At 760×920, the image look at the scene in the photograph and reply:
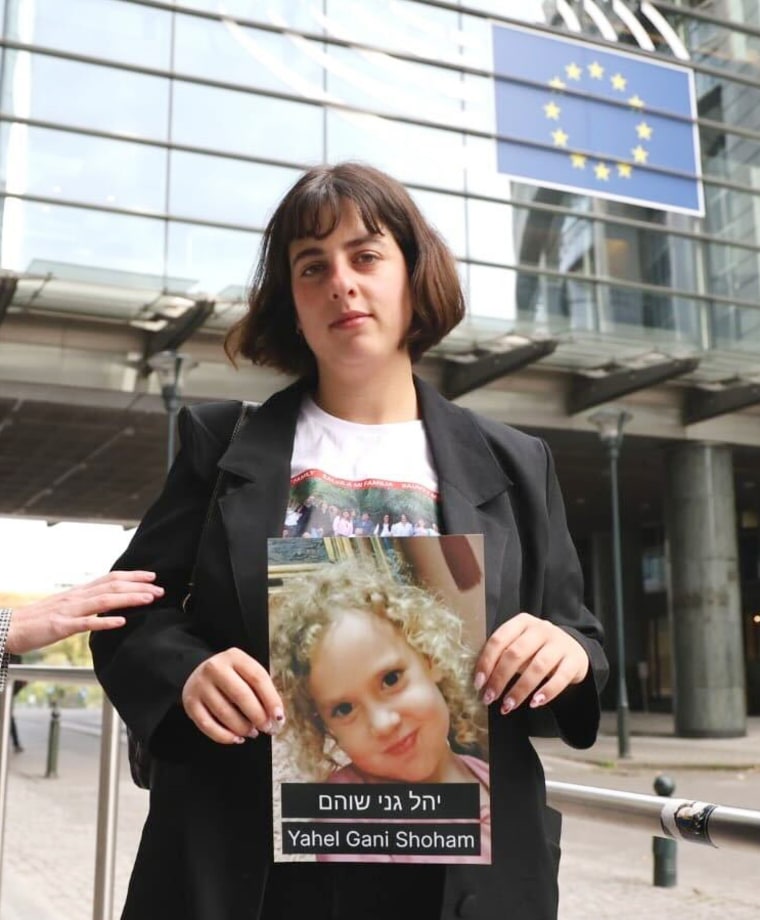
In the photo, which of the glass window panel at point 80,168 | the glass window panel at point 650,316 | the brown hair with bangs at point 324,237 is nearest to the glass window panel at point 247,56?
the glass window panel at point 80,168

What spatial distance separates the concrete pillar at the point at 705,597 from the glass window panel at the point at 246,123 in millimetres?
9385

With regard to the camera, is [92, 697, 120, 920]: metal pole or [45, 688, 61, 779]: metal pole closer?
[92, 697, 120, 920]: metal pole

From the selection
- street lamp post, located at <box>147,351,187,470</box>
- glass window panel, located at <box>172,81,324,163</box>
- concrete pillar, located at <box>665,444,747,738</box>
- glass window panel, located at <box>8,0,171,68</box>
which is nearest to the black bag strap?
street lamp post, located at <box>147,351,187,470</box>

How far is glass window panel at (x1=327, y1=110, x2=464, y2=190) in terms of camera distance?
20.1m

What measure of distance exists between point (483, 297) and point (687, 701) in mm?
8584

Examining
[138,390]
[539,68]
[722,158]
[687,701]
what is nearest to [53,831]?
[138,390]

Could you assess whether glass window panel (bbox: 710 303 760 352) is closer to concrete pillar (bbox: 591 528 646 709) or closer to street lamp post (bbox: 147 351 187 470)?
street lamp post (bbox: 147 351 187 470)

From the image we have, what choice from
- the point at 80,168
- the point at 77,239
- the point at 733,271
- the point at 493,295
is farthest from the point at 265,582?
the point at 733,271

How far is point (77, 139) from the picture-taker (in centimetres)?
1795

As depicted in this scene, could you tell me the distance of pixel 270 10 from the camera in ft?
65.9

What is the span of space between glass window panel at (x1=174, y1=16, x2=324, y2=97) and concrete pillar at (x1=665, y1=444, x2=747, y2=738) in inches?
399

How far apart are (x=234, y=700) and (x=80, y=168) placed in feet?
58.7

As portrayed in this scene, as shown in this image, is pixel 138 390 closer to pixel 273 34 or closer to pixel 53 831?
pixel 273 34

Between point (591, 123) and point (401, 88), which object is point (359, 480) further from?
point (591, 123)
